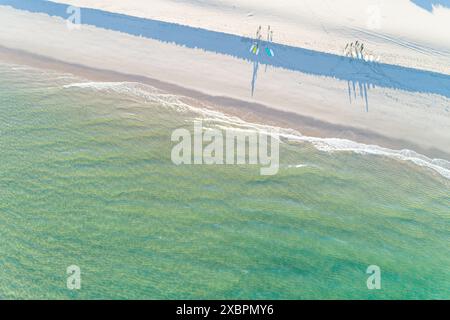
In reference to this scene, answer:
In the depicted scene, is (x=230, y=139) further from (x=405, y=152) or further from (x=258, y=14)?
(x=405, y=152)

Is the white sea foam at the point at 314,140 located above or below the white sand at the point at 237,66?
below

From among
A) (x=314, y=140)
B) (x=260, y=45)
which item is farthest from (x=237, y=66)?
(x=314, y=140)

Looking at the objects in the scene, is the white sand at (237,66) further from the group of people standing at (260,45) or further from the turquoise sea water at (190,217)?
the turquoise sea water at (190,217)

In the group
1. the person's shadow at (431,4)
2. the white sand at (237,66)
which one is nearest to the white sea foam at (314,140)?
the white sand at (237,66)

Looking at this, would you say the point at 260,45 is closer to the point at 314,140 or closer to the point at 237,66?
the point at 237,66
